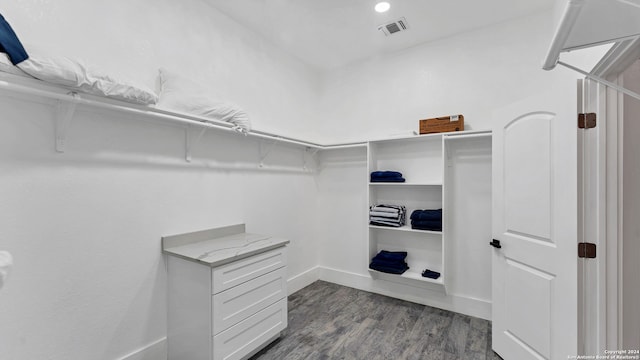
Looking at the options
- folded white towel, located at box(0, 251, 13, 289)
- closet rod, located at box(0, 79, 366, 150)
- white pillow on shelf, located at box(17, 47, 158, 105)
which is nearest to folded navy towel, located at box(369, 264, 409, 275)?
closet rod, located at box(0, 79, 366, 150)

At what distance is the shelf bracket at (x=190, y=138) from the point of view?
2.08 m

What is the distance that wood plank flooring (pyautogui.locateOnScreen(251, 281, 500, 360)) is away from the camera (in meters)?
2.05

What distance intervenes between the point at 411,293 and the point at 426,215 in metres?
0.95

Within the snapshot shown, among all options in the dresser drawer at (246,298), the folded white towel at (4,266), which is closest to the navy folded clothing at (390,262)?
the dresser drawer at (246,298)

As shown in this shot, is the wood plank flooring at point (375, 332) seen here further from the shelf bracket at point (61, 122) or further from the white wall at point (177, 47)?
the white wall at point (177, 47)

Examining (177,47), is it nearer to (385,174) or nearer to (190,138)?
(190,138)

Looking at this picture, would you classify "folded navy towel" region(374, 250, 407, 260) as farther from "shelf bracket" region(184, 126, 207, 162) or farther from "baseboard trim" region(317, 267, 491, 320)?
"shelf bracket" region(184, 126, 207, 162)

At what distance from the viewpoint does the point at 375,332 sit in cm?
234

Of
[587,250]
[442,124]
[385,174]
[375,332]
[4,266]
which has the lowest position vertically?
[375,332]

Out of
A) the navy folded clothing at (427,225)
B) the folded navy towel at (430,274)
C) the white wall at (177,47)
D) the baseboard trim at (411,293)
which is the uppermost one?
the white wall at (177,47)

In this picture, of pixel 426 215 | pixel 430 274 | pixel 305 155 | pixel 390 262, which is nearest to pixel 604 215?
pixel 426 215

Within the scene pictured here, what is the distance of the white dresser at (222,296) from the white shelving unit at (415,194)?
135 centimetres

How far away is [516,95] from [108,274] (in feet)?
11.8

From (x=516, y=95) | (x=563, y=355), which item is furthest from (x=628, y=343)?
(x=516, y=95)
